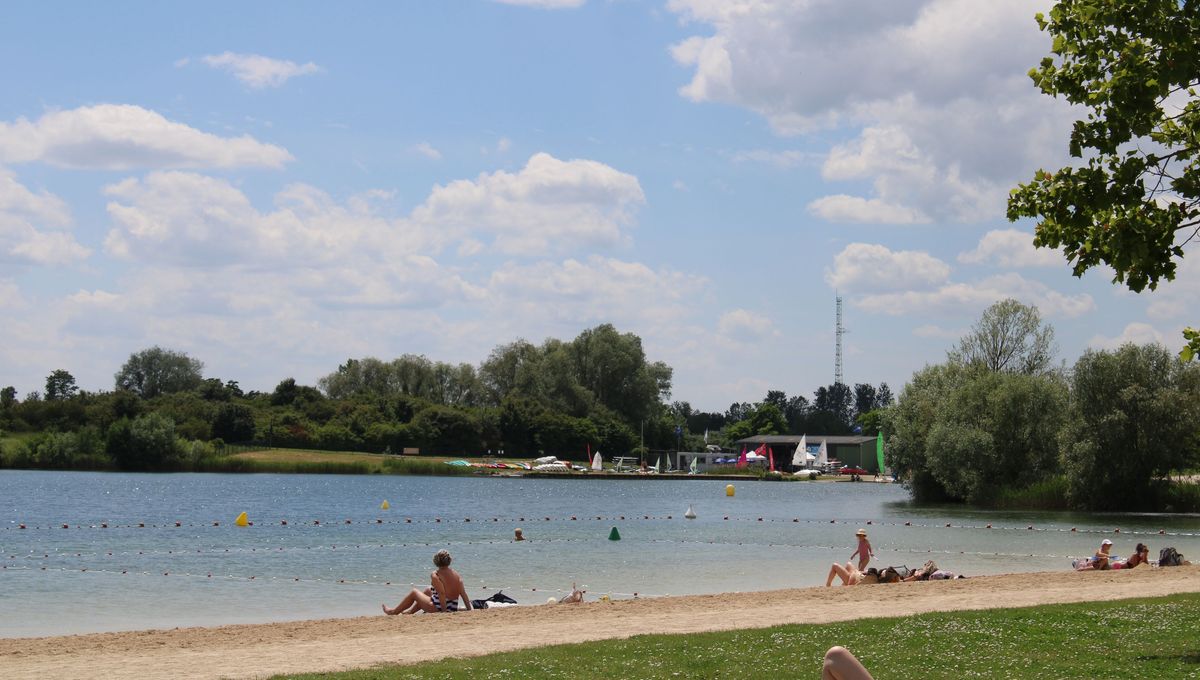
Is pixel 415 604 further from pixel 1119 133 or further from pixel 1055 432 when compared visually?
pixel 1055 432

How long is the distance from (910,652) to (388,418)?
131286 millimetres

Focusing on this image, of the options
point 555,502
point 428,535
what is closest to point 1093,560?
point 428,535

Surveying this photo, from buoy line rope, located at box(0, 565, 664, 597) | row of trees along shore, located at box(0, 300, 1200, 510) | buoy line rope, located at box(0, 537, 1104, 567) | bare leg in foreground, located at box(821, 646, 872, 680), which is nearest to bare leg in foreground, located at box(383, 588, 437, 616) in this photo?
buoy line rope, located at box(0, 565, 664, 597)

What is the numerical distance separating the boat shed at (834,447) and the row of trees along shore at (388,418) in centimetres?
2577

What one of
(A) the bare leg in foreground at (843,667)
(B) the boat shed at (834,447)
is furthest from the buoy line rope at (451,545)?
(B) the boat shed at (834,447)

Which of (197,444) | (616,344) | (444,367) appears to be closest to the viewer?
(197,444)

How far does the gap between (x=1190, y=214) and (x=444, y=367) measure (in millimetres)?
155510

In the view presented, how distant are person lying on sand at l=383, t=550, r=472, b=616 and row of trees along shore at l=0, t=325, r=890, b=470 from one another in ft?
340

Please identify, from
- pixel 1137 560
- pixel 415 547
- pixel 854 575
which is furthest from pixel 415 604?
pixel 415 547

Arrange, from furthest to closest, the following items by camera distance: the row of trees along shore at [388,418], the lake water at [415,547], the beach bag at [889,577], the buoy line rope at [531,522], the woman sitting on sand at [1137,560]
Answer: the row of trees along shore at [388,418], the buoy line rope at [531,522], the woman sitting on sand at [1137,560], the lake water at [415,547], the beach bag at [889,577]

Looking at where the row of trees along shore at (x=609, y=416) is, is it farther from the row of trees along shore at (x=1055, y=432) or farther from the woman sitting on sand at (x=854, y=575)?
the woman sitting on sand at (x=854, y=575)

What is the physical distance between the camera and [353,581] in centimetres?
3117

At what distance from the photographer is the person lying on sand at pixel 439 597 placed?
2230cm

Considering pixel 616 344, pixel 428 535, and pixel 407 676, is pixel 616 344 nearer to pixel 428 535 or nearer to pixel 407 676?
pixel 428 535
